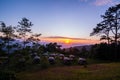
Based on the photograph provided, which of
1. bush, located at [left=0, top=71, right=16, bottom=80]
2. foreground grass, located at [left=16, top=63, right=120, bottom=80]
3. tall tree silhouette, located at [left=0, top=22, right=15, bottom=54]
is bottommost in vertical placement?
foreground grass, located at [left=16, top=63, right=120, bottom=80]

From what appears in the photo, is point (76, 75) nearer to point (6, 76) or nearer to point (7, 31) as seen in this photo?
point (6, 76)

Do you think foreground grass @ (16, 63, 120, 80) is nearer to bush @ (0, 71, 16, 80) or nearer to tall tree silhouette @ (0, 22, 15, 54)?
bush @ (0, 71, 16, 80)

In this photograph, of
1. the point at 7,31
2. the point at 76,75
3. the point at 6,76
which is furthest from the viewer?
the point at 7,31

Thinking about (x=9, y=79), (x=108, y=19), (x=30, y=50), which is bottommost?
(x=9, y=79)

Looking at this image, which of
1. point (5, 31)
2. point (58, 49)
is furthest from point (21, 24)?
point (58, 49)

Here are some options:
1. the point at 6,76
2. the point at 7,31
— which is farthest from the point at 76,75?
the point at 7,31

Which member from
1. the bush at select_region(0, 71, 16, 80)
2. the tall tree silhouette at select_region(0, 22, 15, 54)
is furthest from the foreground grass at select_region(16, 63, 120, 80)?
the tall tree silhouette at select_region(0, 22, 15, 54)

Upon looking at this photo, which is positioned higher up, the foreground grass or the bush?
the bush

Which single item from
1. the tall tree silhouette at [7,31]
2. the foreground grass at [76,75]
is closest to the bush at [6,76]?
the foreground grass at [76,75]

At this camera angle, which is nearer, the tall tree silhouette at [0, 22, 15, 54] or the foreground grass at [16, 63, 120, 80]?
the foreground grass at [16, 63, 120, 80]

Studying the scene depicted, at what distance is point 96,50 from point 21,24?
17.1 meters

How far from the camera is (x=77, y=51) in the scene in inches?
1886

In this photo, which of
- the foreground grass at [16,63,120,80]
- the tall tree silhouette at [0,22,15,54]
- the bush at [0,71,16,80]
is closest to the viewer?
the bush at [0,71,16,80]

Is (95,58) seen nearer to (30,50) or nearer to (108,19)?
(108,19)
